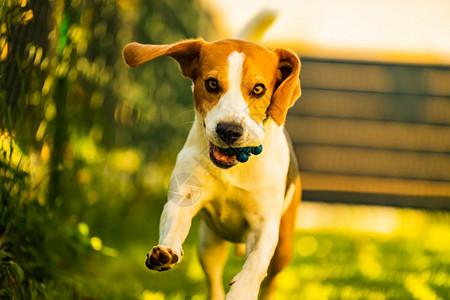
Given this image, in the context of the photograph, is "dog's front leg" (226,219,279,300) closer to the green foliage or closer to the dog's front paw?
the dog's front paw

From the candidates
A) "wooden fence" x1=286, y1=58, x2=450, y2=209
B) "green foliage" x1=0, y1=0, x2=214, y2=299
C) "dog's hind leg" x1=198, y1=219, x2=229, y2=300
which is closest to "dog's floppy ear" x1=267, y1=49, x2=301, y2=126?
"dog's hind leg" x1=198, y1=219, x2=229, y2=300

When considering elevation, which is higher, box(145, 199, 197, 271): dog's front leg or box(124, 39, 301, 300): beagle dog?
box(124, 39, 301, 300): beagle dog

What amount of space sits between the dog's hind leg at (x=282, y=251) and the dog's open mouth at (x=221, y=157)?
705 mm

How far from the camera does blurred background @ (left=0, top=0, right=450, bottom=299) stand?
3029 mm

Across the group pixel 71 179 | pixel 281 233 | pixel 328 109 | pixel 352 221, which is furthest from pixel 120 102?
pixel 328 109

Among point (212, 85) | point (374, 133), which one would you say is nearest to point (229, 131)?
point (212, 85)

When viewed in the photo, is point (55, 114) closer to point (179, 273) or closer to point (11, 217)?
point (11, 217)

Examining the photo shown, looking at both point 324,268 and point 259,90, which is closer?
point 259,90

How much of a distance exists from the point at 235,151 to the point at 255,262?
415mm

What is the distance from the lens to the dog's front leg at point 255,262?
7.89 ft

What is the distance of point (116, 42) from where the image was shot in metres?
5.12

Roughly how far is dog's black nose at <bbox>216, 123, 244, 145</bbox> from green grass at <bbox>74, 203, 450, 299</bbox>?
3.78 feet

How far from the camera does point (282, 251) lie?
314 centimetres

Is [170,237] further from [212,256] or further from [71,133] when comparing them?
[71,133]
